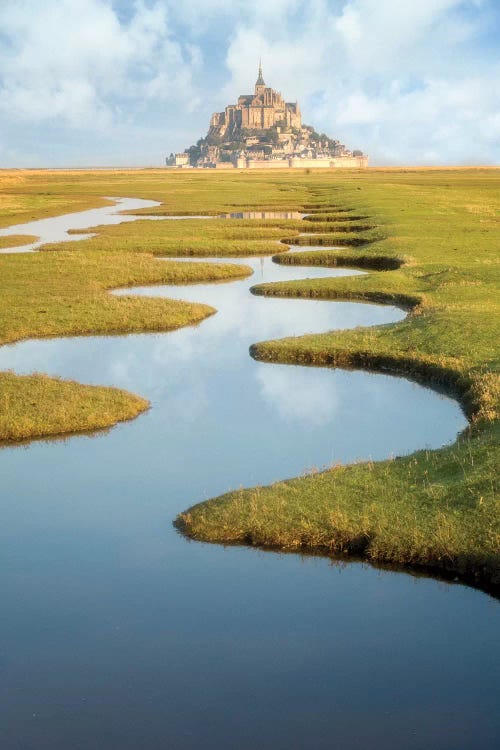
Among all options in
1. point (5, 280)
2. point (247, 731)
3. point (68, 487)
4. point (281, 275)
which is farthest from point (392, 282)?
point (247, 731)

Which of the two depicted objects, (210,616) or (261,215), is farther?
(261,215)

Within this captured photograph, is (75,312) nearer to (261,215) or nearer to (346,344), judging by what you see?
(346,344)

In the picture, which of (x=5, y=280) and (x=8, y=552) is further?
(x=5, y=280)

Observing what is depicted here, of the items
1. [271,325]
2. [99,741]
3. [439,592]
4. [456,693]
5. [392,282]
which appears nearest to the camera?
[99,741]

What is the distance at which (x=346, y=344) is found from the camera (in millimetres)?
22234

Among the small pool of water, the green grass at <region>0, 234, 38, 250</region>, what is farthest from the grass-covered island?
the small pool of water

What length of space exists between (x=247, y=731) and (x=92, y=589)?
10.9 feet

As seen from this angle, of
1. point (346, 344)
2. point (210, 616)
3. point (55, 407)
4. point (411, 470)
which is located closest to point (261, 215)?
point (346, 344)

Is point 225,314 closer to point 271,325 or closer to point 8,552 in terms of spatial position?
point 271,325

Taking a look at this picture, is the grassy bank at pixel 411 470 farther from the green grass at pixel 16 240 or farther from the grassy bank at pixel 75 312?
the green grass at pixel 16 240

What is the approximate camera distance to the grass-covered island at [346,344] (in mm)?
11930

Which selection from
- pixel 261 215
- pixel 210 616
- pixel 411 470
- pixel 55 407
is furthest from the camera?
pixel 261 215

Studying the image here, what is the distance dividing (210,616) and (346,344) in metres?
12.7

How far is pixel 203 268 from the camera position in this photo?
37.3m
